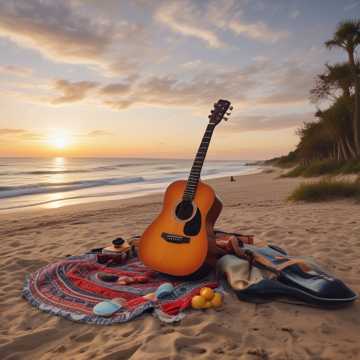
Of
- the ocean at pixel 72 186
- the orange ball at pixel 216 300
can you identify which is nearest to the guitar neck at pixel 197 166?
the orange ball at pixel 216 300

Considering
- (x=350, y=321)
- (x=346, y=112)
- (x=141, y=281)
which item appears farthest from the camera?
(x=346, y=112)

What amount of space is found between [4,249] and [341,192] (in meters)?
8.04

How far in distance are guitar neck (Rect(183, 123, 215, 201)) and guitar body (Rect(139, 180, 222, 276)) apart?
0.06 m

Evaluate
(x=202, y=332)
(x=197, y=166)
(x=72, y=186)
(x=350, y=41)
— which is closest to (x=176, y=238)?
(x=197, y=166)

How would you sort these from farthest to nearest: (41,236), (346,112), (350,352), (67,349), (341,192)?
(346,112), (341,192), (41,236), (67,349), (350,352)

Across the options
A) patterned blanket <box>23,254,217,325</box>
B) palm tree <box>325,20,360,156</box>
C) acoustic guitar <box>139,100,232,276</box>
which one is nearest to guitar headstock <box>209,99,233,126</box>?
acoustic guitar <box>139,100,232,276</box>

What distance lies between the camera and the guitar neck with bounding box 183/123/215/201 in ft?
11.1

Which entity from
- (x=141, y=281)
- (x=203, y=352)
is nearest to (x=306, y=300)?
(x=203, y=352)

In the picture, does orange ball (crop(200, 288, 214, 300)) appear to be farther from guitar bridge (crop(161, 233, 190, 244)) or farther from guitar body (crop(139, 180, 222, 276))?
guitar bridge (crop(161, 233, 190, 244))

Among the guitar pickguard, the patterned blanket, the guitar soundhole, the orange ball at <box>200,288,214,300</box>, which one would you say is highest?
the guitar soundhole

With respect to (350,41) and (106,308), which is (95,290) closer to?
(106,308)

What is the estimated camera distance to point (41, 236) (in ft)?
18.0

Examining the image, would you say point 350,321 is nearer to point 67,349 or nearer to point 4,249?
point 67,349

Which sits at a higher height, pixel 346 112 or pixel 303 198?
pixel 346 112
